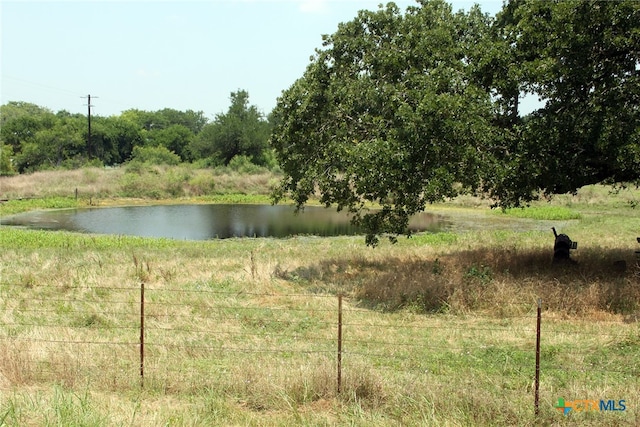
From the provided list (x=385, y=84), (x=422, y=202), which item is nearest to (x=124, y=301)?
(x=422, y=202)

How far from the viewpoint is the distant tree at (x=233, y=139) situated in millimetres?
79188

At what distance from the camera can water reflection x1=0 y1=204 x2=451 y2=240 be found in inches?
1420

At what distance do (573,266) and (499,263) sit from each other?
223 cm

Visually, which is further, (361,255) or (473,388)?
(361,255)

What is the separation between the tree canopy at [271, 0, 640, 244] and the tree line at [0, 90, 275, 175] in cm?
6120

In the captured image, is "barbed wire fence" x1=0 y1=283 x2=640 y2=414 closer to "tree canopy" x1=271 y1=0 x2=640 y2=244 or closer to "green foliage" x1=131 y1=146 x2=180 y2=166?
"tree canopy" x1=271 y1=0 x2=640 y2=244

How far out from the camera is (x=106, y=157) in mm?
98062

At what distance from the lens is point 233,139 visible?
8031 cm

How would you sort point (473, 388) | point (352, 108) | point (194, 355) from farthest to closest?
point (352, 108), point (194, 355), point (473, 388)

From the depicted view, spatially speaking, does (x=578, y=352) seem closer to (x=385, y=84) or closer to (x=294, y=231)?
(x=385, y=84)

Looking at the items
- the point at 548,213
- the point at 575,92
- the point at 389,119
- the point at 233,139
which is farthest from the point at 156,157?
the point at 575,92
